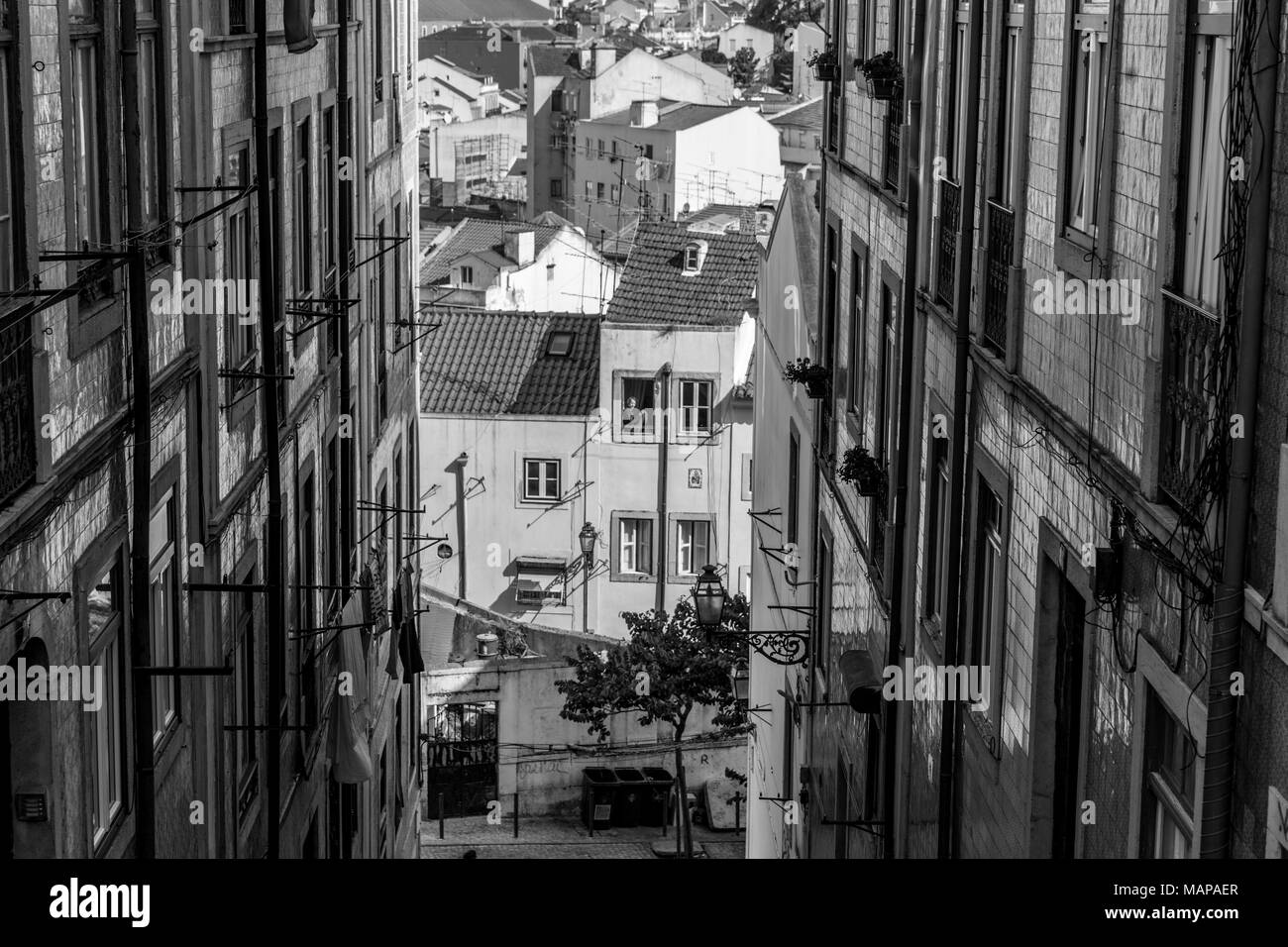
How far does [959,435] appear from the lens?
11.4 metres

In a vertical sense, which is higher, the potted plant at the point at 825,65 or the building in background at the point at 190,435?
the potted plant at the point at 825,65

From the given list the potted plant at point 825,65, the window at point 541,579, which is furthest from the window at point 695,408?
the potted plant at point 825,65

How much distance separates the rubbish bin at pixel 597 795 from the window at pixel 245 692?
1692cm

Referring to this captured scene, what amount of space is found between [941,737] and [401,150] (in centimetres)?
1543

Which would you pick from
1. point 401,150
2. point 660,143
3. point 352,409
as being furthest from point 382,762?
point 660,143

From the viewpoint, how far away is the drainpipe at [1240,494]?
20.7ft

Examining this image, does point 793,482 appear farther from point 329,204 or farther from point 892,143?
point 892,143

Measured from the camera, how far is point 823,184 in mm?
19312

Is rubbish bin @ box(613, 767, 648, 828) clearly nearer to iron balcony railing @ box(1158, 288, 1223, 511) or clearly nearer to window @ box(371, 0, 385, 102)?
window @ box(371, 0, 385, 102)

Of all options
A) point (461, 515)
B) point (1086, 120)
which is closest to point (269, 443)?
point (1086, 120)

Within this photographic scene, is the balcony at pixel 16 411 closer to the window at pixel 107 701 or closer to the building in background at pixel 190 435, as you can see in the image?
the building in background at pixel 190 435

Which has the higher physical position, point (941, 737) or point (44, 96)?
point (44, 96)

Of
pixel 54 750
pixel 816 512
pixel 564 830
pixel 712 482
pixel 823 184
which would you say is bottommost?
pixel 564 830
